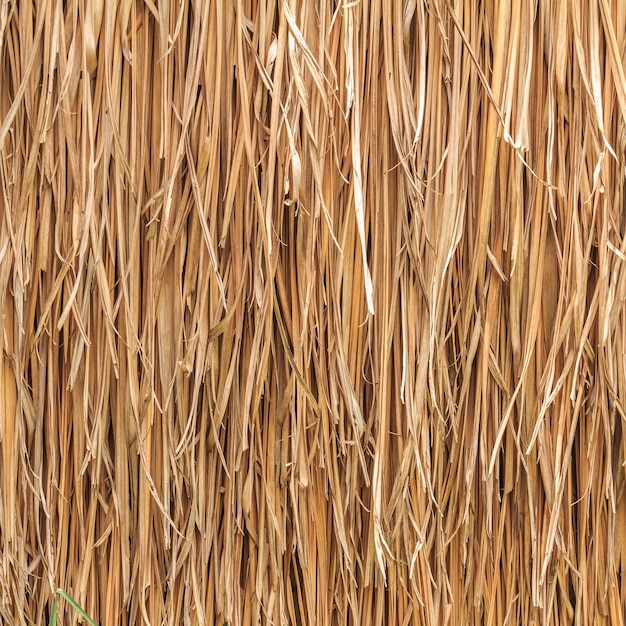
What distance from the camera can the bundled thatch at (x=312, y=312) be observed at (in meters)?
0.67

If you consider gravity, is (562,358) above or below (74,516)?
above

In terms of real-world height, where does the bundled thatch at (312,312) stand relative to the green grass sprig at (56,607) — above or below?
above

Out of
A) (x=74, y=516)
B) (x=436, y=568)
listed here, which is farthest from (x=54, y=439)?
(x=436, y=568)

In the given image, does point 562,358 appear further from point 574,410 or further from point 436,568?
point 436,568

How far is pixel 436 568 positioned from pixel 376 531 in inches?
4.0

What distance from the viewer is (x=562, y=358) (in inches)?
27.6

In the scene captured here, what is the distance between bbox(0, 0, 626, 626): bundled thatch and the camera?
0.67 m

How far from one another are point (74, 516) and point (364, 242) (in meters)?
0.42

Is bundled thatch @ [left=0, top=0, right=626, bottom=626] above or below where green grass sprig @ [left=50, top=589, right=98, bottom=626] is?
above

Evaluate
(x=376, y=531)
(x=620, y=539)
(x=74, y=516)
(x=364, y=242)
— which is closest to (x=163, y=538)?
(x=74, y=516)

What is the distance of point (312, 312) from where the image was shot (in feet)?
2.26

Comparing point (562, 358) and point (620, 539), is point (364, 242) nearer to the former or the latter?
point (562, 358)

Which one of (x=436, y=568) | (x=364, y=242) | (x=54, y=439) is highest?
(x=364, y=242)

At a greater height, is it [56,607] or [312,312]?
[312,312]
